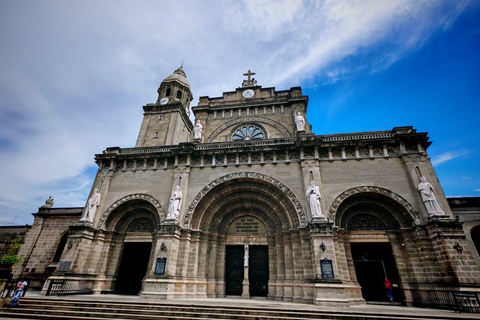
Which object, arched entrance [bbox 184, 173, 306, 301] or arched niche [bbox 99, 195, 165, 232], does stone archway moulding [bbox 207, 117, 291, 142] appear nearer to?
arched entrance [bbox 184, 173, 306, 301]

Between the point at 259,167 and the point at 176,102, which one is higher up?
the point at 176,102

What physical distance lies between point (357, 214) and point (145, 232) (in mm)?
16086

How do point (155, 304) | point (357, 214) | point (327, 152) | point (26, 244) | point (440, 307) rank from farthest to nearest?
point (26, 244)
point (327, 152)
point (357, 214)
point (440, 307)
point (155, 304)

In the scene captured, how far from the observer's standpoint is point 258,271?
1689cm

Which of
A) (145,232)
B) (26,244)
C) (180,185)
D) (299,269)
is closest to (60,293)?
(145,232)

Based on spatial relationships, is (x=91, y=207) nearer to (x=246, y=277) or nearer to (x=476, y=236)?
(x=246, y=277)

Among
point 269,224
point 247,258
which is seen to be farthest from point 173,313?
point 269,224

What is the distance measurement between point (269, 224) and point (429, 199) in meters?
10.4

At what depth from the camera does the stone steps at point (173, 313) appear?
9305mm

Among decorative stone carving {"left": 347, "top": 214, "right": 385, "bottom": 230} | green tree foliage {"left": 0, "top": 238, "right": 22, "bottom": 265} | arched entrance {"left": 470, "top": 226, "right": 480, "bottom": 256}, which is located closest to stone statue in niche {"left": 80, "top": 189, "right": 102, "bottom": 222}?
green tree foliage {"left": 0, "top": 238, "right": 22, "bottom": 265}

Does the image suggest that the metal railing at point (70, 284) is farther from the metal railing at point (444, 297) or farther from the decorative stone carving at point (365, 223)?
the metal railing at point (444, 297)

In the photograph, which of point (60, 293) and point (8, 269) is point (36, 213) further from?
point (60, 293)

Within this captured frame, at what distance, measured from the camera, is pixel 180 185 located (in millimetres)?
18078

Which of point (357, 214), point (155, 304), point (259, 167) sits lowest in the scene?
point (155, 304)
